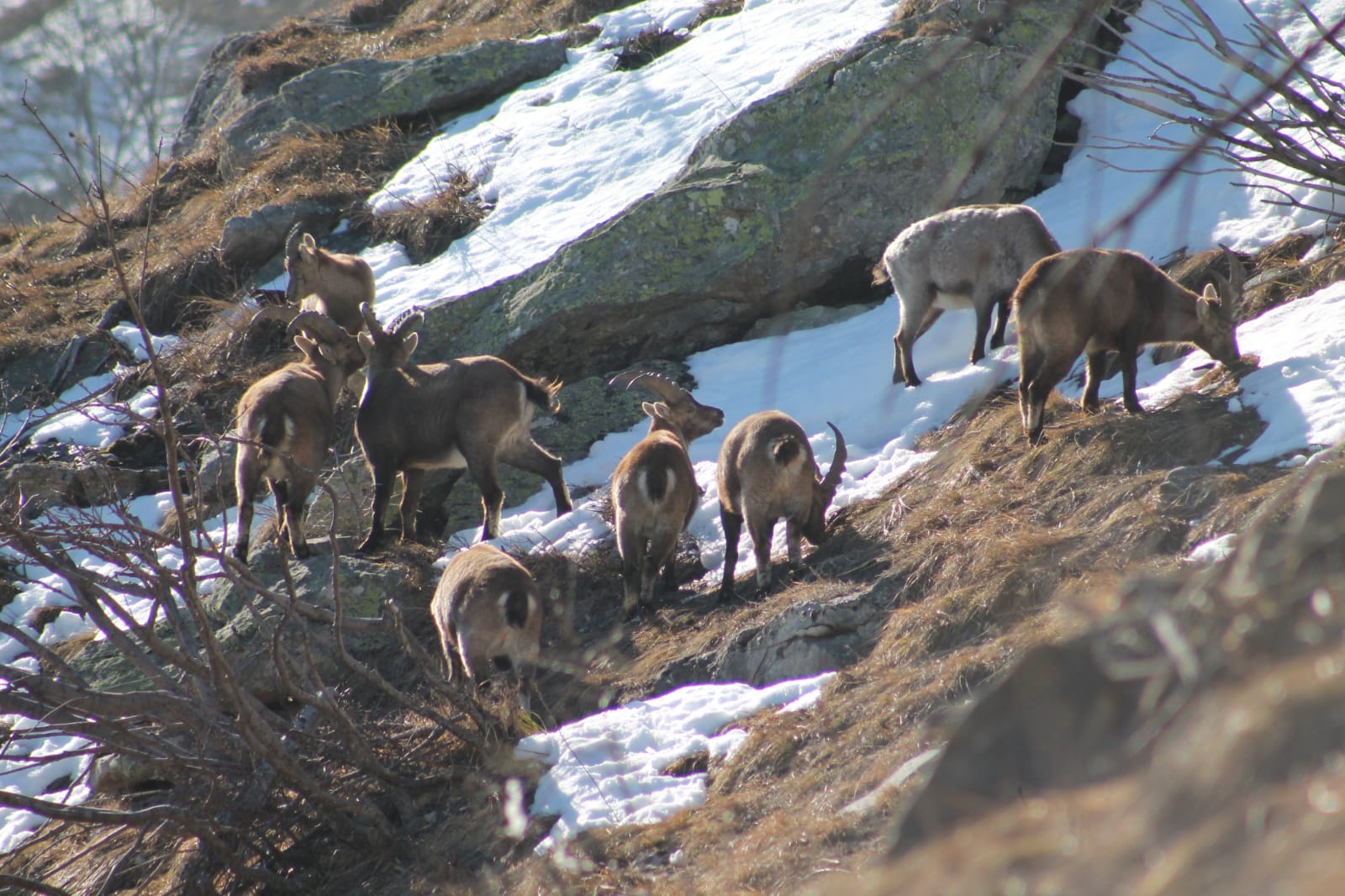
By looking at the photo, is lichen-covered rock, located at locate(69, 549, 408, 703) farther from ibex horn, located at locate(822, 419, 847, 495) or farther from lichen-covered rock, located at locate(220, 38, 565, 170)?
lichen-covered rock, located at locate(220, 38, 565, 170)

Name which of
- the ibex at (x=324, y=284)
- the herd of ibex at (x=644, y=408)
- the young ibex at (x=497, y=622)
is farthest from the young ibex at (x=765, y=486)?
the ibex at (x=324, y=284)

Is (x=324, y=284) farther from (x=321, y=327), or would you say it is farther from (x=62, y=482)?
(x=62, y=482)

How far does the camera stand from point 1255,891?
4.05 ft

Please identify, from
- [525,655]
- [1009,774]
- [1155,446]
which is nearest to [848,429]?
[1155,446]

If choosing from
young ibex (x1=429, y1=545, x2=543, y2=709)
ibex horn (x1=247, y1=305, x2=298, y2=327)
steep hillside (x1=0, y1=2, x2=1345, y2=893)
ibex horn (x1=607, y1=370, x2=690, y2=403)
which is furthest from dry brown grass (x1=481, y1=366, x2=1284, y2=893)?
ibex horn (x1=247, y1=305, x2=298, y2=327)

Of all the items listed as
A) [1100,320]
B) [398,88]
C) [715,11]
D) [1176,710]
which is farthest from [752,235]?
[1176,710]

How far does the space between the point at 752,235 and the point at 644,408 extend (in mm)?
3714

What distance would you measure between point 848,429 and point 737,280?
8.92 feet

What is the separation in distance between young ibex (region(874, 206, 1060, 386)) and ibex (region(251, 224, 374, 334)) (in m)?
6.16

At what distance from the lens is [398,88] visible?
1897 centimetres

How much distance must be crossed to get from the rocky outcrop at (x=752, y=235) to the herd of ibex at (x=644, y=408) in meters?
1.09

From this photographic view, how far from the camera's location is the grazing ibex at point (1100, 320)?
8.09 metres

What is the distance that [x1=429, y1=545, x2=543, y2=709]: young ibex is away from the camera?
7238 mm

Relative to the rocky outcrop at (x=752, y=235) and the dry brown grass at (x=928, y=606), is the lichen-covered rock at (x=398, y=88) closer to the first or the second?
the rocky outcrop at (x=752, y=235)
